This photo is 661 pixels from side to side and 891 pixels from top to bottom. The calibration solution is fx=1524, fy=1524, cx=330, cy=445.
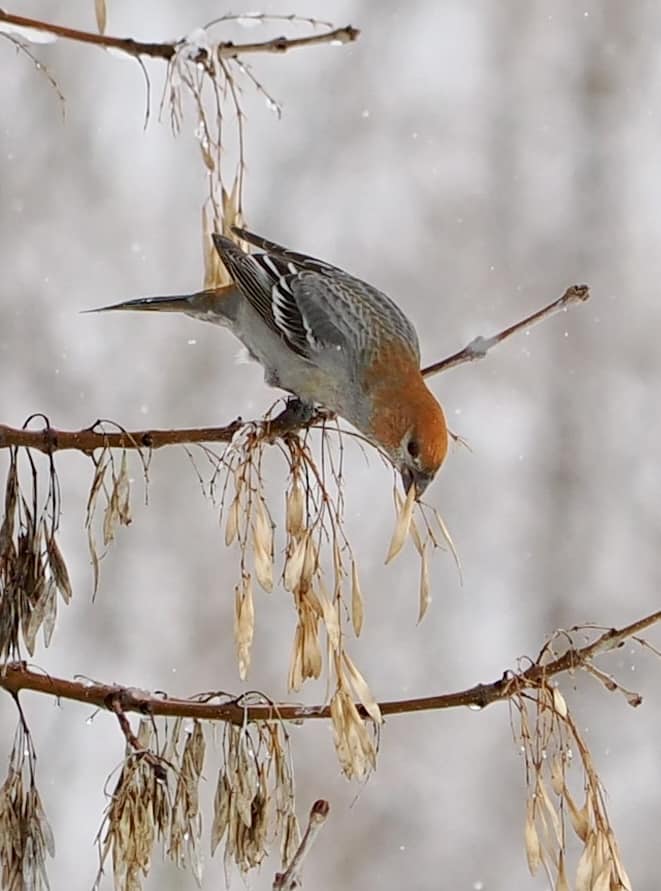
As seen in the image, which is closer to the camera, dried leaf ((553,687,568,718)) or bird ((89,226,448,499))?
dried leaf ((553,687,568,718))

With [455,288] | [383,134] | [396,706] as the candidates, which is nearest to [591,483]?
[455,288]

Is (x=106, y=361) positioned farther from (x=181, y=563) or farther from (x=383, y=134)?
(x=383, y=134)

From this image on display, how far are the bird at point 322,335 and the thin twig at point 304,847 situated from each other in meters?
1.06

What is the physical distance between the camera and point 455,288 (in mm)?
6676

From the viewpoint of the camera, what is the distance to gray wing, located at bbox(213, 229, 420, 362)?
258cm

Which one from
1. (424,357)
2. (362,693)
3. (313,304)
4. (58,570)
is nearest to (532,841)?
(362,693)

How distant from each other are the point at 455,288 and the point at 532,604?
143cm

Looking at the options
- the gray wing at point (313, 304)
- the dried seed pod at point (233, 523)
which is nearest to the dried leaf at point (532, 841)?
the dried seed pod at point (233, 523)

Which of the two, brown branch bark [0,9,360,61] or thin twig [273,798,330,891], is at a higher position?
brown branch bark [0,9,360,61]

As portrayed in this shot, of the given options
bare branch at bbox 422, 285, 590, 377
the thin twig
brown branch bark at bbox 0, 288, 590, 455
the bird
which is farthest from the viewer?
the bird

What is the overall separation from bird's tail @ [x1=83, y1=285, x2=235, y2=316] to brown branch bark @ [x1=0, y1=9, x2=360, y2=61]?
1070 mm

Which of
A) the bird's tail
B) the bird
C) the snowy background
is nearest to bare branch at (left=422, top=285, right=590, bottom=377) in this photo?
the bird

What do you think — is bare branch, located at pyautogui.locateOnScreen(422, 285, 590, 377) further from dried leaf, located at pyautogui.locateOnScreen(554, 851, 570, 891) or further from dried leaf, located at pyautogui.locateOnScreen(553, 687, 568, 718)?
dried leaf, located at pyautogui.locateOnScreen(554, 851, 570, 891)

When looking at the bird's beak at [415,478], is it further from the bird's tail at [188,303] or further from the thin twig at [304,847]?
the thin twig at [304,847]
